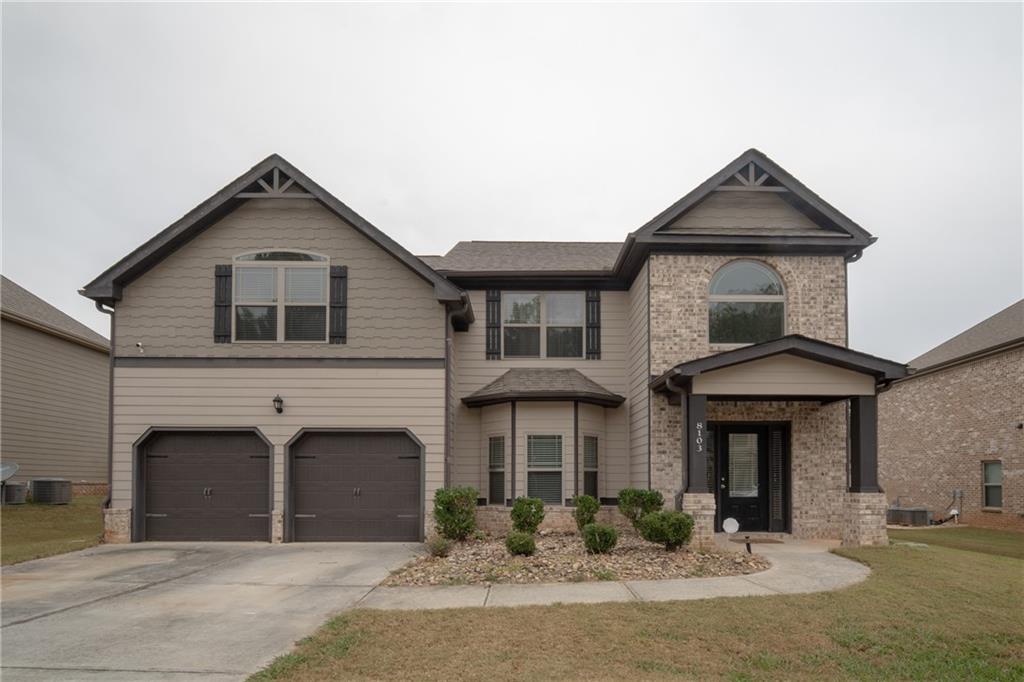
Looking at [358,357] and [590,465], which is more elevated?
[358,357]

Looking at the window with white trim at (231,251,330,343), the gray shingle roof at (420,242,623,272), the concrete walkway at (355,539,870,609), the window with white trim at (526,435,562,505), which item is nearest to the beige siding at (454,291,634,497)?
the gray shingle roof at (420,242,623,272)

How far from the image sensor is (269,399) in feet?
50.8

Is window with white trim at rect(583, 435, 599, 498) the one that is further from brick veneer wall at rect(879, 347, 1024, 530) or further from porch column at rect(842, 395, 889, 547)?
brick veneer wall at rect(879, 347, 1024, 530)

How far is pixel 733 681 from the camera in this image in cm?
651

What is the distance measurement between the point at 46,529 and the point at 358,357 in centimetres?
836

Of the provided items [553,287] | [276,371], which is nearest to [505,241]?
[553,287]

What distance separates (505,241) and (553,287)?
3860mm

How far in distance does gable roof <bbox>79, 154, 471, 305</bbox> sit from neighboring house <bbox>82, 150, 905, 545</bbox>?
0.04 metres

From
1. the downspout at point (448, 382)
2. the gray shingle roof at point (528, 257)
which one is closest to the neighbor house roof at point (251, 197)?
the downspout at point (448, 382)

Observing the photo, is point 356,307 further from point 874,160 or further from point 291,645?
point 874,160

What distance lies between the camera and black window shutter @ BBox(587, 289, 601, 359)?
1748 cm

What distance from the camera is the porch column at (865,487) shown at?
522 inches

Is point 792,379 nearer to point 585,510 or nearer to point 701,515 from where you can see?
point 701,515

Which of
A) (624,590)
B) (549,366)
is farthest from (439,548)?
(549,366)
